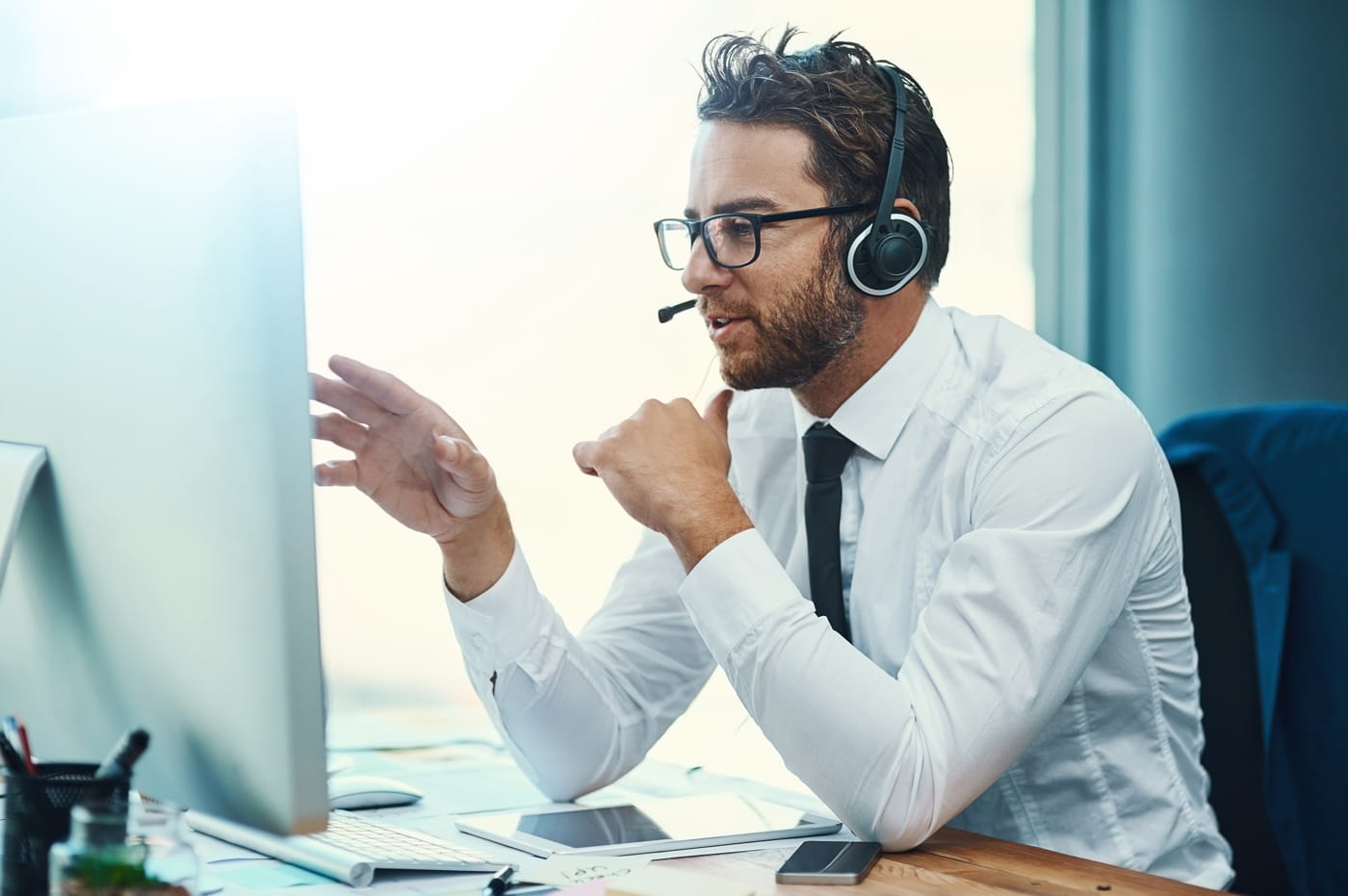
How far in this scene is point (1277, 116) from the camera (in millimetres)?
2008

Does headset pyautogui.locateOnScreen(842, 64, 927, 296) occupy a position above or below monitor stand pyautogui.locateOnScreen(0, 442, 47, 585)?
above

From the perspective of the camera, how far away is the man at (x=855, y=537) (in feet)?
3.26

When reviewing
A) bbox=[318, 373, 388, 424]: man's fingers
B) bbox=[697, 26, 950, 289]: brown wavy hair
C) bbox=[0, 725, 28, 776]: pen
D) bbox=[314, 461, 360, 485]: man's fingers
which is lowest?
bbox=[0, 725, 28, 776]: pen

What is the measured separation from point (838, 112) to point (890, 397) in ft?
1.03

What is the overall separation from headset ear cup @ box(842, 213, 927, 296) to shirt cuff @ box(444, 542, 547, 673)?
455mm

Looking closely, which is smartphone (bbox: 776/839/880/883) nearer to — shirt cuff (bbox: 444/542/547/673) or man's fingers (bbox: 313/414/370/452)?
shirt cuff (bbox: 444/542/547/673)

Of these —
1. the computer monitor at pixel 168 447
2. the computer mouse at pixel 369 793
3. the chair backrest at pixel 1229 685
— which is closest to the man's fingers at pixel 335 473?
the computer mouse at pixel 369 793

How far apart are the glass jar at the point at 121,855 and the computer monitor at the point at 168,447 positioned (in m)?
0.04

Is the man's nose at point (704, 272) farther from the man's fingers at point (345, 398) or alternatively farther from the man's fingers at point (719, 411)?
the man's fingers at point (345, 398)

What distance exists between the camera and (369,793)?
1.12m

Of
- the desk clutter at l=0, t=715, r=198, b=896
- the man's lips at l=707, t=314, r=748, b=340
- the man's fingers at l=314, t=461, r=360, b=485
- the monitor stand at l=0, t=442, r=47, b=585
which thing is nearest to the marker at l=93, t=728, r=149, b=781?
the desk clutter at l=0, t=715, r=198, b=896

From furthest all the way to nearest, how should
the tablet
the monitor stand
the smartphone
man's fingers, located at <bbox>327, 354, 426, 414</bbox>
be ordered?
1. man's fingers, located at <bbox>327, 354, 426, 414</bbox>
2. the tablet
3. the smartphone
4. the monitor stand

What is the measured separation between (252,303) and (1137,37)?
2033 millimetres

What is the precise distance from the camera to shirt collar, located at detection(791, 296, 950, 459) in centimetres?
126
